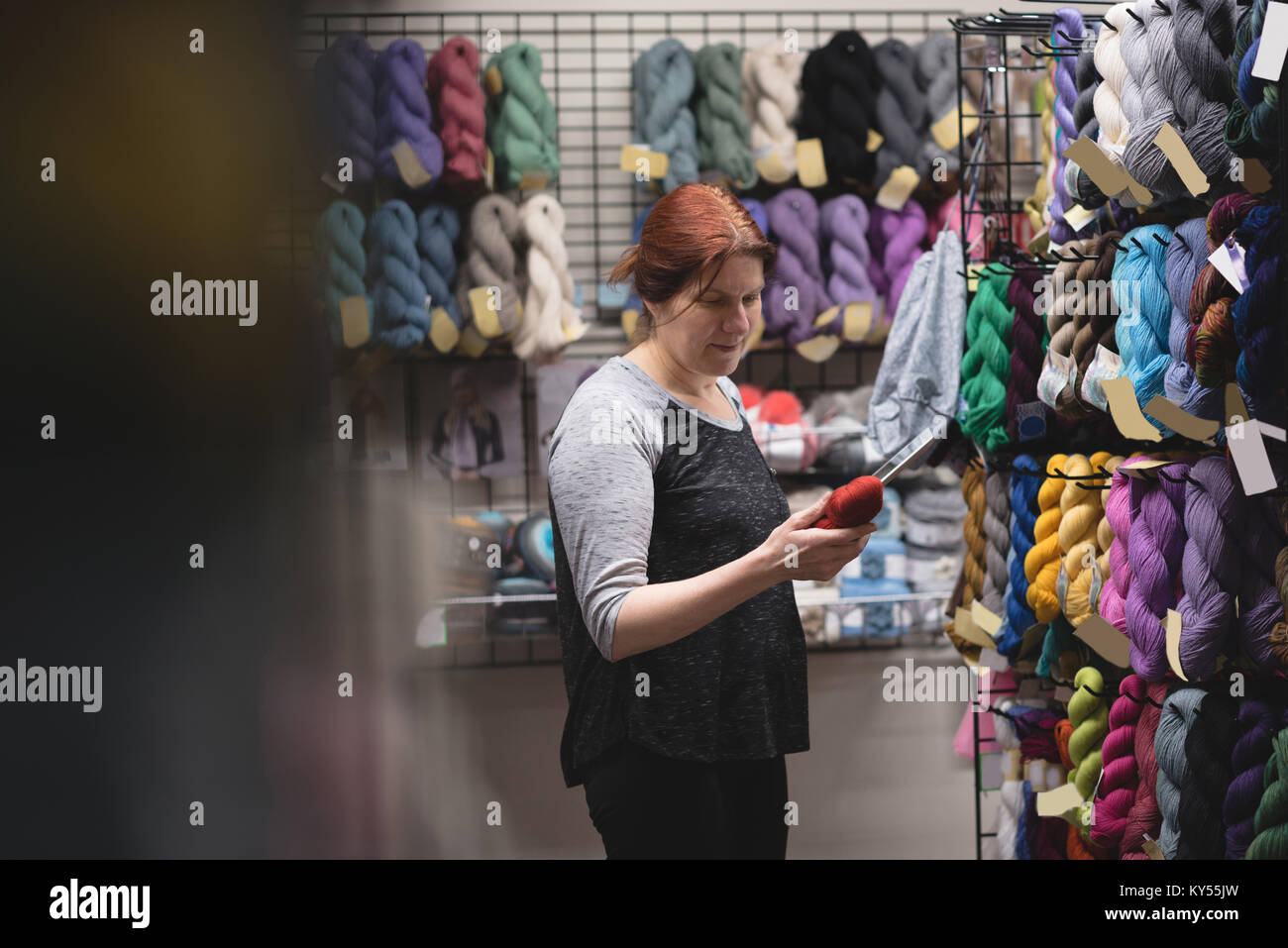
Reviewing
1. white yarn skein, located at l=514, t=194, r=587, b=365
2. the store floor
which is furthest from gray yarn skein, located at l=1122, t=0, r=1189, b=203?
the store floor

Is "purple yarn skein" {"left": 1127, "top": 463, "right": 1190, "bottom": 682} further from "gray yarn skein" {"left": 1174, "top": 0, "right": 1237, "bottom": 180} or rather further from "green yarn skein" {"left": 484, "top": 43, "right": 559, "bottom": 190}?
"green yarn skein" {"left": 484, "top": 43, "right": 559, "bottom": 190}

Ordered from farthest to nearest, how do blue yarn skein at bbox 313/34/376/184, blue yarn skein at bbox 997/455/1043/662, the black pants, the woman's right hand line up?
blue yarn skein at bbox 313/34/376/184, blue yarn skein at bbox 997/455/1043/662, the black pants, the woman's right hand

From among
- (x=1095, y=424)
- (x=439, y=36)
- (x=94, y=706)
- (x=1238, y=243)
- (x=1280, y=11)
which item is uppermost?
(x=439, y=36)

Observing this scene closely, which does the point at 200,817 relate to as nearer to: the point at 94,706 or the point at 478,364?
the point at 94,706

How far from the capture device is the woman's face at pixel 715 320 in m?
0.99

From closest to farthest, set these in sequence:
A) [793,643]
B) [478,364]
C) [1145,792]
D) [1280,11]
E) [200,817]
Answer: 1. [1280,11]
2. [793,643]
3. [1145,792]
4. [200,817]
5. [478,364]

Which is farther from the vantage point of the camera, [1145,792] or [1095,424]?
[1095,424]

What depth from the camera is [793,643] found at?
105cm

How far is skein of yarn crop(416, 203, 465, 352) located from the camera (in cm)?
201

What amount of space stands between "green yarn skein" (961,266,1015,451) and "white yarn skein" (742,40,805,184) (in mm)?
662
